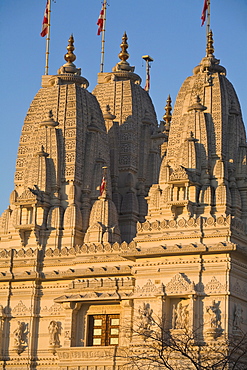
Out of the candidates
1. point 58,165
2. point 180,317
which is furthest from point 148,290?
point 58,165

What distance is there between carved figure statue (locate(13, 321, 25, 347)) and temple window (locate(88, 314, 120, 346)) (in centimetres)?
399

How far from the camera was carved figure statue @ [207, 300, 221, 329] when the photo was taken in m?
45.6

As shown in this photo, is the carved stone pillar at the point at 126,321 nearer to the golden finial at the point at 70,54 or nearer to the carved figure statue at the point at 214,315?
the carved figure statue at the point at 214,315

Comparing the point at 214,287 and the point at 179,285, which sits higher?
the point at 179,285

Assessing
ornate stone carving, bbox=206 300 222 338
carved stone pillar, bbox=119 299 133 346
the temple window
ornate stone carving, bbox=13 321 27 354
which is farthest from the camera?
ornate stone carving, bbox=13 321 27 354

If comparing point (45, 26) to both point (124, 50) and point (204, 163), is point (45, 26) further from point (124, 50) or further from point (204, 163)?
point (204, 163)

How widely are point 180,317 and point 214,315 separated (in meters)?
1.80

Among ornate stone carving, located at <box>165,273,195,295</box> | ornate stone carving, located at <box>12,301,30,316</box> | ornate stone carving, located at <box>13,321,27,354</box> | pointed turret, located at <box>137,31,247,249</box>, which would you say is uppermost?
pointed turret, located at <box>137,31,247,249</box>

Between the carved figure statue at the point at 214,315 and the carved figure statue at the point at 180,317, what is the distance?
4.11ft

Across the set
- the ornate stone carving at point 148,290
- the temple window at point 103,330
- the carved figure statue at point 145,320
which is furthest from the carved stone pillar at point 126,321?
the carved figure statue at point 145,320

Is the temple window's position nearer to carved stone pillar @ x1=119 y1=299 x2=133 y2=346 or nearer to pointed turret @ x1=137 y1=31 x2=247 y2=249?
carved stone pillar @ x1=119 y1=299 x2=133 y2=346

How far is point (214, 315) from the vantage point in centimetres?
4572

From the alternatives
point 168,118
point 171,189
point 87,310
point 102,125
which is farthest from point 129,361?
point 168,118

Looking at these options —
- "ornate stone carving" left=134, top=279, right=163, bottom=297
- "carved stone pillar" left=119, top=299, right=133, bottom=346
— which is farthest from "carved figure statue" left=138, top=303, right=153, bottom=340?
"carved stone pillar" left=119, top=299, right=133, bottom=346
